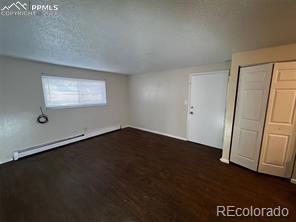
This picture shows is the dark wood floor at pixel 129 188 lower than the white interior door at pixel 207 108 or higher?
lower

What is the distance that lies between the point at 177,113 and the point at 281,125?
2415 millimetres

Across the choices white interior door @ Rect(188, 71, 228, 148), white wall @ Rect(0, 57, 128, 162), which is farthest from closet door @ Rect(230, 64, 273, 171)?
white wall @ Rect(0, 57, 128, 162)

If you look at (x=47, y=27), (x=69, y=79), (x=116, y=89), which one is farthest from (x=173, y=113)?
(x=47, y=27)

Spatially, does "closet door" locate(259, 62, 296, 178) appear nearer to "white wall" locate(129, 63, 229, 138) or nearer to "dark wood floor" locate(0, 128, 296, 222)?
"dark wood floor" locate(0, 128, 296, 222)

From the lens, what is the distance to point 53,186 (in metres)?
2.12

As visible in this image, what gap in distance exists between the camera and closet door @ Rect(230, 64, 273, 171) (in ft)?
7.44

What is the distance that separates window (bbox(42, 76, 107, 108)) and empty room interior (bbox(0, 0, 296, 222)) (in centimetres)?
3

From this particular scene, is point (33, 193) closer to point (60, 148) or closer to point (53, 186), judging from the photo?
point (53, 186)

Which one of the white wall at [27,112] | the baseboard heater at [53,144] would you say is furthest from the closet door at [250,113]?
the white wall at [27,112]

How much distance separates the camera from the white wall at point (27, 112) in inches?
109

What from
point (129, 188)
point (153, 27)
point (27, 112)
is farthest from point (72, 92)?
point (153, 27)

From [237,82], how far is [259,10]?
62.2 inches

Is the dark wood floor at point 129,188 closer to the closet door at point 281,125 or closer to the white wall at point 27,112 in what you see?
the closet door at point 281,125

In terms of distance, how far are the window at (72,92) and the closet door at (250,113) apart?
13.5ft
